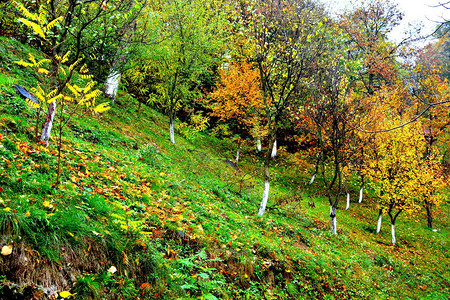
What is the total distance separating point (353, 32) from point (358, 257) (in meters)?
24.1

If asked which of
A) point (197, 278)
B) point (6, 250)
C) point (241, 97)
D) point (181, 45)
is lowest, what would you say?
point (197, 278)

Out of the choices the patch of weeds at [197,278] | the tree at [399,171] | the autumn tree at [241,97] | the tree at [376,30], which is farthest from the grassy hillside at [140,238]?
the tree at [376,30]

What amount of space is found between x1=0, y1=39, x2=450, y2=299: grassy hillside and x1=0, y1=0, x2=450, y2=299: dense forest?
0.09 ft

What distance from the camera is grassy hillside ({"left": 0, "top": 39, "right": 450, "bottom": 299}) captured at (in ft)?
9.48

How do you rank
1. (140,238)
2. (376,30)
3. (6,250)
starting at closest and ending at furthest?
1. (6,250)
2. (140,238)
3. (376,30)

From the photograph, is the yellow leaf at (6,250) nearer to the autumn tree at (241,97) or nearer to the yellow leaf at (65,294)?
the yellow leaf at (65,294)

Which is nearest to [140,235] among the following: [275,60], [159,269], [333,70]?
[159,269]

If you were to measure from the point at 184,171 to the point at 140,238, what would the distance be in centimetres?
779

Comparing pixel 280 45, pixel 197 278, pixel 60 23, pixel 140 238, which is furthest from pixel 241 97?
pixel 140 238

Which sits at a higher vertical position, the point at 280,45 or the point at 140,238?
the point at 280,45

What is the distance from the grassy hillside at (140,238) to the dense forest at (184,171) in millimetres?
28

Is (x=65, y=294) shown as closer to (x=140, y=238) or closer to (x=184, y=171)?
(x=140, y=238)

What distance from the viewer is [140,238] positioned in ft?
13.2

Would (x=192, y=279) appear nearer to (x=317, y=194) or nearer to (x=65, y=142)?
(x=65, y=142)
